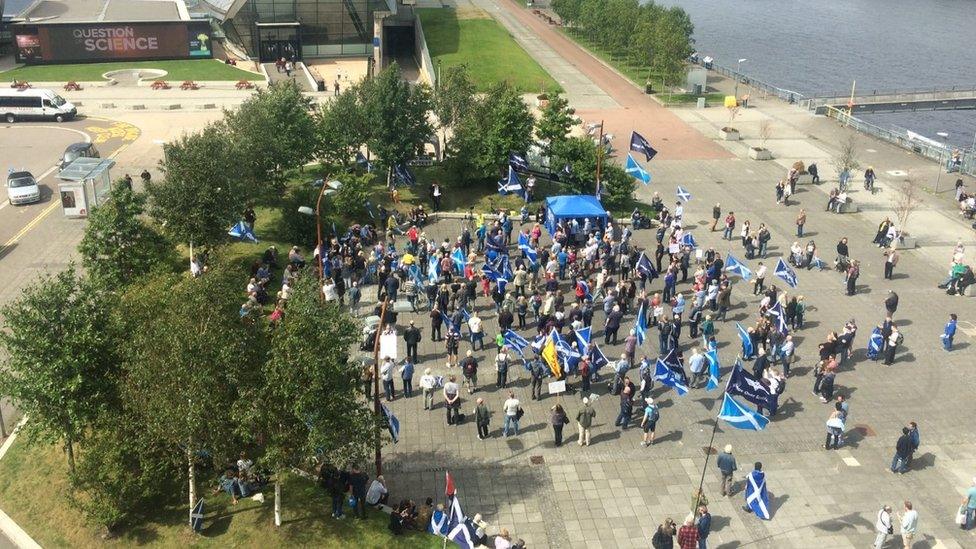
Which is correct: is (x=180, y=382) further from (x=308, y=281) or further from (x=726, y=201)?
(x=726, y=201)

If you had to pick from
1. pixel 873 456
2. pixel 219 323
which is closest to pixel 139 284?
pixel 219 323

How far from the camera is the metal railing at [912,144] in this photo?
47469 millimetres

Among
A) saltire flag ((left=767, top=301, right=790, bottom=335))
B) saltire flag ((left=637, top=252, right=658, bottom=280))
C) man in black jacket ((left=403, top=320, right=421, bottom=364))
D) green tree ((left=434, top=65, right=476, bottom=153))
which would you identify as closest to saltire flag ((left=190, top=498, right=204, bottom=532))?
man in black jacket ((left=403, top=320, right=421, bottom=364))

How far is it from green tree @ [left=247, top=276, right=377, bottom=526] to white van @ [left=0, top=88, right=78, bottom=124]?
144ft

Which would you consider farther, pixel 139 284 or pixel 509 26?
pixel 509 26

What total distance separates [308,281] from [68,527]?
8.38m

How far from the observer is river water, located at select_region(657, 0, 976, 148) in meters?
84.9

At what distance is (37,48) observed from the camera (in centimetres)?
6656

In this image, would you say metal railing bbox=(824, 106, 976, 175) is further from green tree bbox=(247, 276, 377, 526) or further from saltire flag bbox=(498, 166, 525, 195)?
green tree bbox=(247, 276, 377, 526)

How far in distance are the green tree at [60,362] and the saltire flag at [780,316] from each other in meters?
18.6

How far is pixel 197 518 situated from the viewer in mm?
19203

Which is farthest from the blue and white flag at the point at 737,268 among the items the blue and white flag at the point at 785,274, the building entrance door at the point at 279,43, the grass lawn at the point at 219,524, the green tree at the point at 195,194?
the building entrance door at the point at 279,43

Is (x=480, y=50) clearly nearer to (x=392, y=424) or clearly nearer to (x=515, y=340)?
(x=515, y=340)

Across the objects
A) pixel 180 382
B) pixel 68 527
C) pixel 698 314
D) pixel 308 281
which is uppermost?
pixel 308 281
